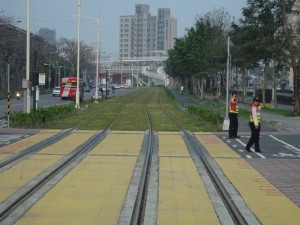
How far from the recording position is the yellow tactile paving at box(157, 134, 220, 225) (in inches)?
340

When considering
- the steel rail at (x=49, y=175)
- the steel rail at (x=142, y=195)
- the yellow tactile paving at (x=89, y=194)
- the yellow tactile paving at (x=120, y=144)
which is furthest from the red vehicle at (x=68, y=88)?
the yellow tactile paving at (x=89, y=194)

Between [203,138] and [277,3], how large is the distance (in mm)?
21694

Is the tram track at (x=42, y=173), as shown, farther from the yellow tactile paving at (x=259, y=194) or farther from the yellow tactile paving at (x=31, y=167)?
the yellow tactile paving at (x=259, y=194)

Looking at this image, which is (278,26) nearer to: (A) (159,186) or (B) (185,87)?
(A) (159,186)

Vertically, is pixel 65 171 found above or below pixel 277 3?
below

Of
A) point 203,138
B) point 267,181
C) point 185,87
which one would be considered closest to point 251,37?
point 203,138

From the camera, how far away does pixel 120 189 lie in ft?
36.1

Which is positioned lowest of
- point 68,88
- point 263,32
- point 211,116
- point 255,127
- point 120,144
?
point 120,144

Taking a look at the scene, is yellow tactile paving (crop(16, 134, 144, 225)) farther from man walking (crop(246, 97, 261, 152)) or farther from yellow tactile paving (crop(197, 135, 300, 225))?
man walking (crop(246, 97, 261, 152))

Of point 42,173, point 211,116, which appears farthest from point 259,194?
point 211,116

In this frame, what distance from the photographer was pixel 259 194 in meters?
10.7

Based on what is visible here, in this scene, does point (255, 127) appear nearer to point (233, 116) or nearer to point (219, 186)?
point (233, 116)

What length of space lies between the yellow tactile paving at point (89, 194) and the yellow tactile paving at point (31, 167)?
758mm

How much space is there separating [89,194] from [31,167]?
12.2 feet
